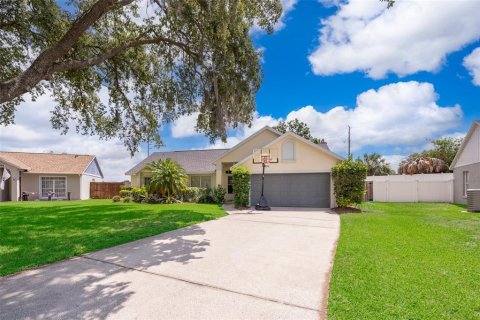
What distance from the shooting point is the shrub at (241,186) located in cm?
1742

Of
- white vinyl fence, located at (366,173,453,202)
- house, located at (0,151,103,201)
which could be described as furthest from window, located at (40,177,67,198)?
white vinyl fence, located at (366,173,453,202)

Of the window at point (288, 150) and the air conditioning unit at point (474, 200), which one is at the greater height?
the window at point (288, 150)

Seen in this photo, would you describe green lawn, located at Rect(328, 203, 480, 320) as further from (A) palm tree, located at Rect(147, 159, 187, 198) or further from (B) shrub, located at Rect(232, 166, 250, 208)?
(A) palm tree, located at Rect(147, 159, 187, 198)

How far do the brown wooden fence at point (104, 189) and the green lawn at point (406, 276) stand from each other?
27.2m

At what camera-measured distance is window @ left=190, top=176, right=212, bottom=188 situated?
975 inches

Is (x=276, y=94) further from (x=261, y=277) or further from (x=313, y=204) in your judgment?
(x=261, y=277)

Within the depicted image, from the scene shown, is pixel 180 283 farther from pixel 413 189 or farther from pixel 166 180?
pixel 413 189

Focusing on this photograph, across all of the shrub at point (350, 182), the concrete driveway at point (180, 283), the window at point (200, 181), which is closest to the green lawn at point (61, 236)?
the concrete driveway at point (180, 283)

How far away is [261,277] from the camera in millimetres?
4973

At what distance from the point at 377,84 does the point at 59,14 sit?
15.9m

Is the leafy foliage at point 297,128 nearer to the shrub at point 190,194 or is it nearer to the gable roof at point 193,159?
the gable roof at point 193,159

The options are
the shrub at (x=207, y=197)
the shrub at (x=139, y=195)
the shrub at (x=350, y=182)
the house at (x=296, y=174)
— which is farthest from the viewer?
the shrub at (x=139, y=195)

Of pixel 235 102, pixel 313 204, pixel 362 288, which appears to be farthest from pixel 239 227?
pixel 313 204

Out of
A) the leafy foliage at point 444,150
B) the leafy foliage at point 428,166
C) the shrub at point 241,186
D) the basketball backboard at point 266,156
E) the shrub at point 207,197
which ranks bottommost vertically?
the shrub at point 207,197
